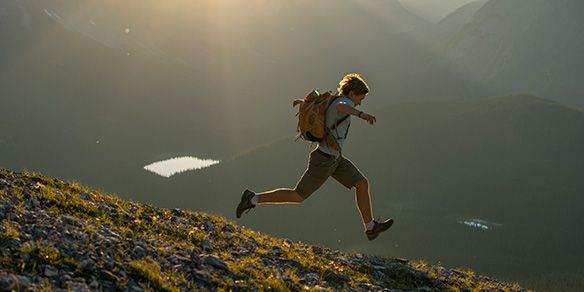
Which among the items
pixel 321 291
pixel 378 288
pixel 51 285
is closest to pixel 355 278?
pixel 378 288

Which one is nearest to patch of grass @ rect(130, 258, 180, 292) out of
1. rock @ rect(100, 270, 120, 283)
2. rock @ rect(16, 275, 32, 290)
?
rock @ rect(100, 270, 120, 283)

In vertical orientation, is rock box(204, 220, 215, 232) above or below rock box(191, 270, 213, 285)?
above

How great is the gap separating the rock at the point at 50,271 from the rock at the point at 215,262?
2.51 m

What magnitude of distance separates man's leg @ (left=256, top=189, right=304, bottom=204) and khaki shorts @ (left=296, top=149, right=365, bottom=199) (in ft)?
0.44

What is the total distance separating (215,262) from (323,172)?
3409mm

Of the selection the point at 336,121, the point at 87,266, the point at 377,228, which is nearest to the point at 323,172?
the point at 336,121

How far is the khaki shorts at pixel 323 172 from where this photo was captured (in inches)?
441

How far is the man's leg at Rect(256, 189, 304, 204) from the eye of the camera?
38.9 ft

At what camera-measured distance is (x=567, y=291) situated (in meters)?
186

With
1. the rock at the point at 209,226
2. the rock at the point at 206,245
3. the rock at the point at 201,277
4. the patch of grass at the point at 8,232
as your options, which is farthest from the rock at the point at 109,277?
the rock at the point at 209,226

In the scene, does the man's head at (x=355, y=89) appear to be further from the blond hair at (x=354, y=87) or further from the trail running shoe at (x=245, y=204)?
the trail running shoe at (x=245, y=204)

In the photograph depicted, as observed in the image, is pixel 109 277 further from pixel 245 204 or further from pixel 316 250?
pixel 316 250

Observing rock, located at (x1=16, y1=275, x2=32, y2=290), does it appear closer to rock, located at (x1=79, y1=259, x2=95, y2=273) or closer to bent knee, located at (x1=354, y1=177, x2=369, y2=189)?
rock, located at (x1=79, y1=259, x2=95, y2=273)

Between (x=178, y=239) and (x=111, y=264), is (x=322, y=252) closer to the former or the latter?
(x=178, y=239)
